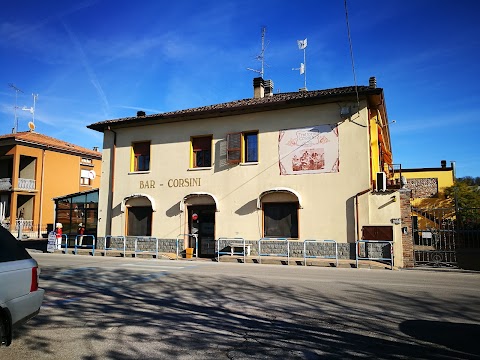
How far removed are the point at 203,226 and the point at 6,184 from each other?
21792mm

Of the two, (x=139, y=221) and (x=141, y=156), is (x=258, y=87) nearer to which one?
(x=141, y=156)

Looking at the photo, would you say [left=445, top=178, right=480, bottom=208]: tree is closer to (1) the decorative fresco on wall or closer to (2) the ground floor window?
(1) the decorative fresco on wall

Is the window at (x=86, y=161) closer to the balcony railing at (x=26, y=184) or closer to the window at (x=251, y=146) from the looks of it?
the balcony railing at (x=26, y=184)

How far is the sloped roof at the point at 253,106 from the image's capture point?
16.8 m

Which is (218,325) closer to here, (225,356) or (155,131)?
(225,356)

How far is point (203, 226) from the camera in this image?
773 inches

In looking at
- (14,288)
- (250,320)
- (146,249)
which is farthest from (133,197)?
(14,288)

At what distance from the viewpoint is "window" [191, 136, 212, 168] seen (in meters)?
19.8

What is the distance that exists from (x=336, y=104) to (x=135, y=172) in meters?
11.0

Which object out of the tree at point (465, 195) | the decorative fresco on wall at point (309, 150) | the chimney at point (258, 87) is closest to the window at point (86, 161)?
the chimney at point (258, 87)

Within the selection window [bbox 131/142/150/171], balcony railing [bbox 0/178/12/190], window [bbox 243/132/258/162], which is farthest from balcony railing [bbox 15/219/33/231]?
window [bbox 243/132/258/162]

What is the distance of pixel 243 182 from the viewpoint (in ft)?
60.9

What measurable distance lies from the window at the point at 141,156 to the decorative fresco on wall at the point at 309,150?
24.9 ft

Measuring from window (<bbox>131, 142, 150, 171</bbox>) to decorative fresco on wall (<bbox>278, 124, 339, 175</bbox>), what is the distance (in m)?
7.59
